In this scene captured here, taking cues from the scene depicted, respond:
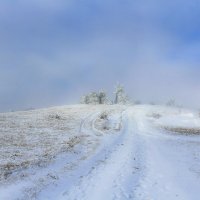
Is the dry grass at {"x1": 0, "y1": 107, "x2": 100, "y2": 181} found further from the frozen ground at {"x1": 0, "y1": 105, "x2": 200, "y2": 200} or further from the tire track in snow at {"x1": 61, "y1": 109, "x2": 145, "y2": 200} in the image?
the tire track in snow at {"x1": 61, "y1": 109, "x2": 145, "y2": 200}

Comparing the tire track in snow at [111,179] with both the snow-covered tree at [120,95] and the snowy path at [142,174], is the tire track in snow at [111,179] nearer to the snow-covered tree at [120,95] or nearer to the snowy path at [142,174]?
the snowy path at [142,174]

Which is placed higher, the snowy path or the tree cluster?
the tree cluster

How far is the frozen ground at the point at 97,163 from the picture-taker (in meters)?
21.2

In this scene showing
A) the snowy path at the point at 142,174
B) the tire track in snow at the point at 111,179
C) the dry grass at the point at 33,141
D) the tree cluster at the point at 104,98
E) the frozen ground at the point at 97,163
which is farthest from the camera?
the tree cluster at the point at 104,98

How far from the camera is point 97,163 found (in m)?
29.5

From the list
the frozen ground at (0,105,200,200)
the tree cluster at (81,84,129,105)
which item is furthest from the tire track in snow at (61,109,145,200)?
the tree cluster at (81,84,129,105)

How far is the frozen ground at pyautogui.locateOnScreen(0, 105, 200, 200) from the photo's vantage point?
69.7 ft

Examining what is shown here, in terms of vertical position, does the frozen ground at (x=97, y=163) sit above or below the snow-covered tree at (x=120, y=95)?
below

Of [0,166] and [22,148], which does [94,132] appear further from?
[0,166]

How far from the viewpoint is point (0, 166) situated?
27.7 meters

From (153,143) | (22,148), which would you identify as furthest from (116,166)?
(153,143)

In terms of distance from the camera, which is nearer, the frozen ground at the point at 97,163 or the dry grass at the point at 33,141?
the frozen ground at the point at 97,163

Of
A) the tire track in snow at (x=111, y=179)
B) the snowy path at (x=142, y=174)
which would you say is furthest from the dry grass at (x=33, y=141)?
the snowy path at (x=142, y=174)

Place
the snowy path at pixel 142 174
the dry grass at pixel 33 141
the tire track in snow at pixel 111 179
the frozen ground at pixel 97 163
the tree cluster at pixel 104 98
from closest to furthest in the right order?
the tire track in snow at pixel 111 179
the snowy path at pixel 142 174
the frozen ground at pixel 97 163
the dry grass at pixel 33 141
the tree cluster at pixel 104 98
